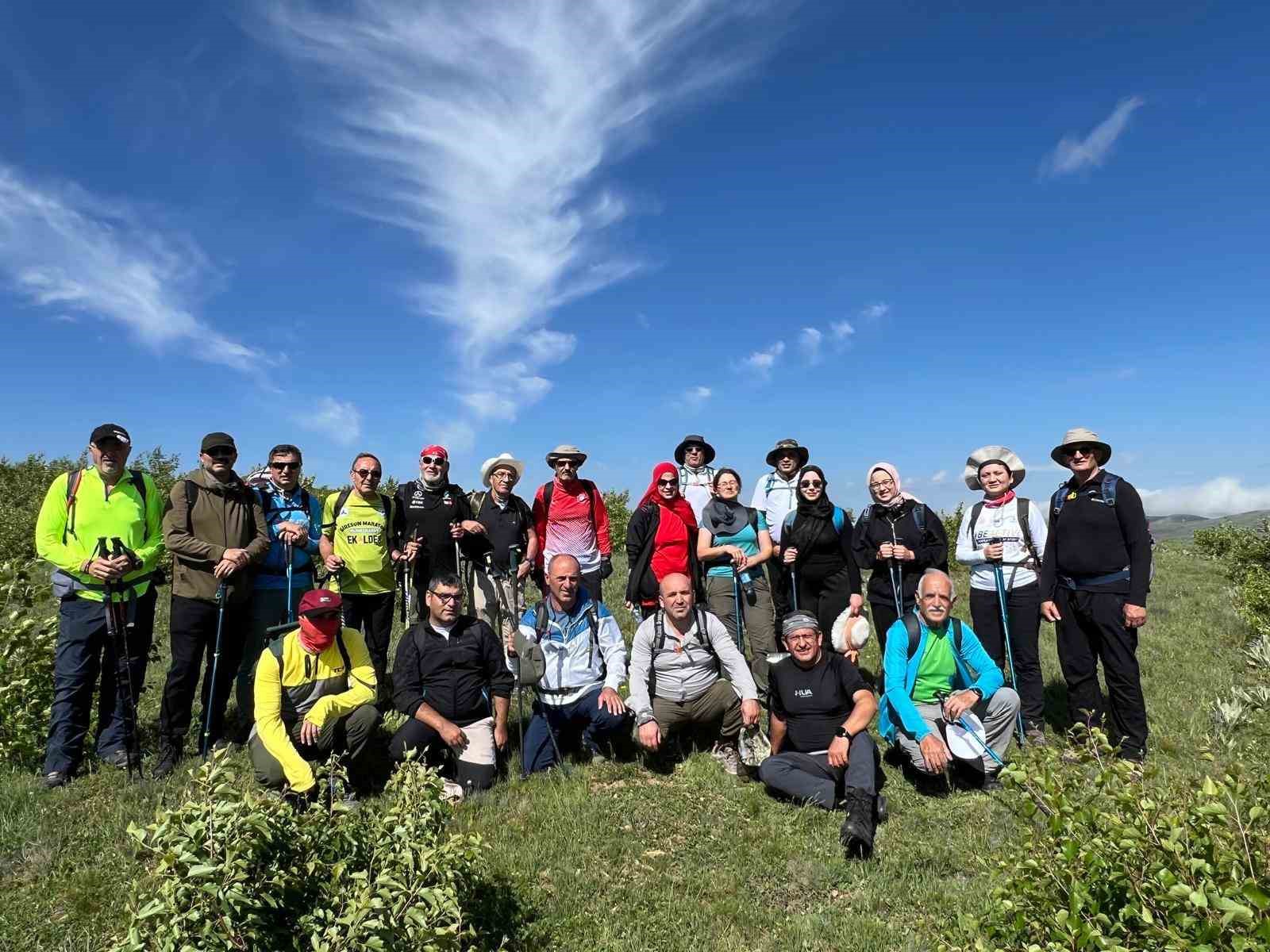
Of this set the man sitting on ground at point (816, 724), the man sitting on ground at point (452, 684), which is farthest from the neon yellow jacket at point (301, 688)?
the man sitting on ground at point (816, 724)

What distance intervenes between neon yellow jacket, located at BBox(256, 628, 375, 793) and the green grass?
0.89 meters

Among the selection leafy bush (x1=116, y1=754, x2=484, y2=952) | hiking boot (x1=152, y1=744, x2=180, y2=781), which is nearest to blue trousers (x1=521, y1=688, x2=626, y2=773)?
hiking boot (x1=152, y1=744, x2=180, y2=781)

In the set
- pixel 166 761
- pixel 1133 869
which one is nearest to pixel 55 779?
pixel 166 761

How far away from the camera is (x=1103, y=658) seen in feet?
20.8

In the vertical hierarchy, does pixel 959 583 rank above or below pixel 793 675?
above

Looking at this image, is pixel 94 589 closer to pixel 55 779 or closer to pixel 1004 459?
pixel 55 779

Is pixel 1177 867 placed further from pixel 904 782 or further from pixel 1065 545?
pixel 1065 545

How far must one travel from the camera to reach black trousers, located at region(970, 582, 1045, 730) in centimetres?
704

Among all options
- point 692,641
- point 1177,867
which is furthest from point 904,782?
point 1177,867

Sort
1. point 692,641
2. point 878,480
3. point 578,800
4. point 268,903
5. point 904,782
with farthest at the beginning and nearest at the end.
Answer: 1. point 878,480
2. point 692,641
3. point 904,782
4. point 578,800
5. point 268,903

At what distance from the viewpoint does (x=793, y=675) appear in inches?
247

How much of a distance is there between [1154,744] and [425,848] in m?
7.19

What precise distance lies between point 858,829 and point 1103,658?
9.80 feet

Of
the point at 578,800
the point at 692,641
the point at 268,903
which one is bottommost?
the point at 578,800
